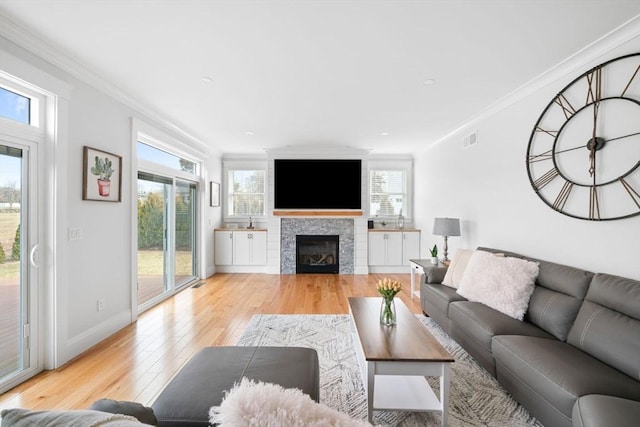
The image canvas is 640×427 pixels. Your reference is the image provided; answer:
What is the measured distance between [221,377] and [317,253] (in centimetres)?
471

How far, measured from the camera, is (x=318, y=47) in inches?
84.7

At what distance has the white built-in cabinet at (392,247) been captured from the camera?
234 inches

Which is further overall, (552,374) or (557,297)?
(557,297)

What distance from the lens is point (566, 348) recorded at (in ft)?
5.94

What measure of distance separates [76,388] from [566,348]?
3.44 m

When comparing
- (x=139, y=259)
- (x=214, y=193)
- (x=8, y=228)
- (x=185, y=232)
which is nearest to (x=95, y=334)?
(x=139, y=259)

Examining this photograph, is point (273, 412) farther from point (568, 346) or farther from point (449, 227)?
point (449, 227)

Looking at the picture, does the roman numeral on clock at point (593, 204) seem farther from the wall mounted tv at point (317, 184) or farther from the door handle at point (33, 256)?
the door handle at point (33, 256)

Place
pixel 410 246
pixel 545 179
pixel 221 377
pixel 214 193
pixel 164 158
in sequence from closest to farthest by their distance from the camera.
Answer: pixel 221 377 < pixel 545 179 < pixel 164 158 < pixel 214 193 < pixel 410 246

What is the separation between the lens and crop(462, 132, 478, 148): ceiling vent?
3.78 m

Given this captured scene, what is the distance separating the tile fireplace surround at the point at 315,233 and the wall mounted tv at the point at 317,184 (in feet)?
1.20

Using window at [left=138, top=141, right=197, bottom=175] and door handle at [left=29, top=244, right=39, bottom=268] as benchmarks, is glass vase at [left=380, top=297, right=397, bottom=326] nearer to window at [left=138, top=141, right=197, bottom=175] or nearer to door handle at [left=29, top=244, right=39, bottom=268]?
door handle at [left=29, top=244, right=39, bottom=268]

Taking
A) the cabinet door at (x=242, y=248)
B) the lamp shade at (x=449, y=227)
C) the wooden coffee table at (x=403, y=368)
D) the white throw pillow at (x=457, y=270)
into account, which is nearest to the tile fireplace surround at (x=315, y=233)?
the cabinet door at (x=242, y=248)

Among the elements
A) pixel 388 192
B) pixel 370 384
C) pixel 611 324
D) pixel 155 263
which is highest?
pixel 388 192
